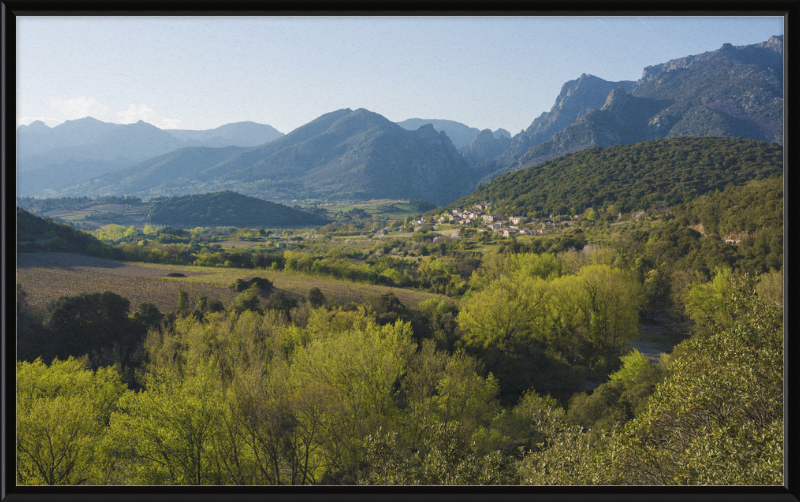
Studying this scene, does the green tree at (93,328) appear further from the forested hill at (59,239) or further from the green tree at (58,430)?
the green tree at (58,430)

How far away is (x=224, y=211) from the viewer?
18906mm

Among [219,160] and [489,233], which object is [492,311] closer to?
[489,233]

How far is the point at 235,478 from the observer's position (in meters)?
5.12

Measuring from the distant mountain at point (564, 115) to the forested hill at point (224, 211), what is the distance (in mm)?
16858

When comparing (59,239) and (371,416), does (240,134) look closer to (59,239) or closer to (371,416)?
(59,239)

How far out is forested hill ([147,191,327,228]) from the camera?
17.8 meters

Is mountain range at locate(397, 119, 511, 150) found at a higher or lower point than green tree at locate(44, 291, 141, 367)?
higher

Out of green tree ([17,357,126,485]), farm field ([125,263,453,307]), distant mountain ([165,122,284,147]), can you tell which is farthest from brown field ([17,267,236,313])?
distant mountain ([165,122,284,147])

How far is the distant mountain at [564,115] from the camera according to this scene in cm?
2777

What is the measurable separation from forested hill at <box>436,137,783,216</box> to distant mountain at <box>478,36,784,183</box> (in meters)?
0.89

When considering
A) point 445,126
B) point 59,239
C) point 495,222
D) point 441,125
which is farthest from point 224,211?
point 495,222

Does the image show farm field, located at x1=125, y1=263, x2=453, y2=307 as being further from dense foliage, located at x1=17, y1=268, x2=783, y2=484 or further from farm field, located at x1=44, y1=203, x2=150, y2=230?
dense foliage, located at x1=17, y1=268, x2=783, y2=484

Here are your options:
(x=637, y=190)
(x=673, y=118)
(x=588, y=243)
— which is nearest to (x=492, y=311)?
(x=588, y=243)

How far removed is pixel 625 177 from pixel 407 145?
1396 centimetres
